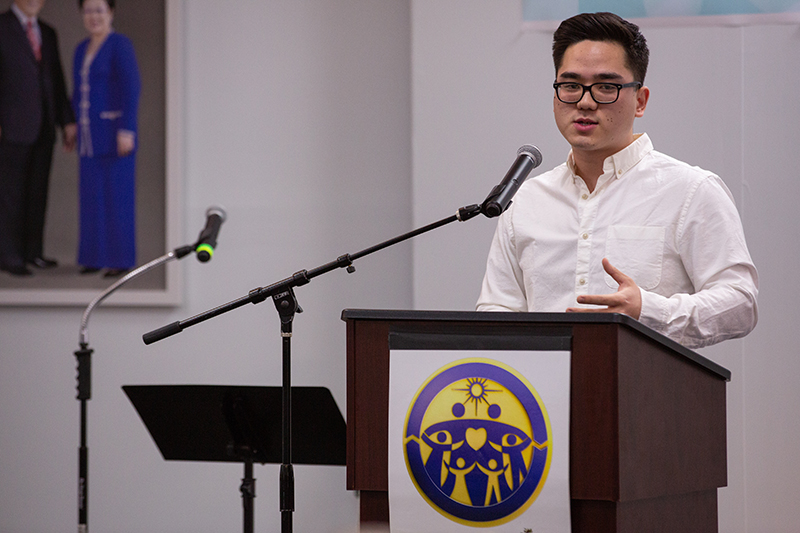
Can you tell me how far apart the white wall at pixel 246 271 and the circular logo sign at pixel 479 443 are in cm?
191

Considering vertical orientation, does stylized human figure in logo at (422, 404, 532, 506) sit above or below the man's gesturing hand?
below

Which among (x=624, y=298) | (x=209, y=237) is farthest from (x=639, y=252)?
(x=209, y=237)

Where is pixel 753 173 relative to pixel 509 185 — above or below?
above

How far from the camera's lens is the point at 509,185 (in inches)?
56.4

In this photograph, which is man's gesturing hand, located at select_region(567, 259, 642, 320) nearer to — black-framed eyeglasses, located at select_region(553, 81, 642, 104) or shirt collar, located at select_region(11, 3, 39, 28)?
black-framed eyeglasses, located at select_region(553, 81, 642, 104)

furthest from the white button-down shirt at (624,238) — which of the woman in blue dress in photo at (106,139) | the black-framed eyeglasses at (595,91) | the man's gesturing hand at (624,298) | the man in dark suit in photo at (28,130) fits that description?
the man in dark suit in photo at (28,130)

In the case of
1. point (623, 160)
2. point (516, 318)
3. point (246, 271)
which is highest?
point (623, 160)

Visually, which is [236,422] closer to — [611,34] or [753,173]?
[611,34]

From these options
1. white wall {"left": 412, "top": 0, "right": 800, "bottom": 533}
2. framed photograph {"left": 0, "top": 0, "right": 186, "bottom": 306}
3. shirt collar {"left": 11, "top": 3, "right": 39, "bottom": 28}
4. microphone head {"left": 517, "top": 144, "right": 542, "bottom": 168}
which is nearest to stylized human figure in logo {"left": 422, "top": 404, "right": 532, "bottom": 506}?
microphone head {"left": 517, "top": 144, "right": 542, "bottom": 168}

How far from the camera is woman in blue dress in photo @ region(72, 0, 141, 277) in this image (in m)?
3.18

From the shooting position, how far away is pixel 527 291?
75.1 inches

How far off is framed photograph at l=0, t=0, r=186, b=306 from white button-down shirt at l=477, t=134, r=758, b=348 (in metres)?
1.66

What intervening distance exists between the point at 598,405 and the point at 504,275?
0.82 metres

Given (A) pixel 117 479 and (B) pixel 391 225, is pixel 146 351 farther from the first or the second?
(B) pixel 391 225
